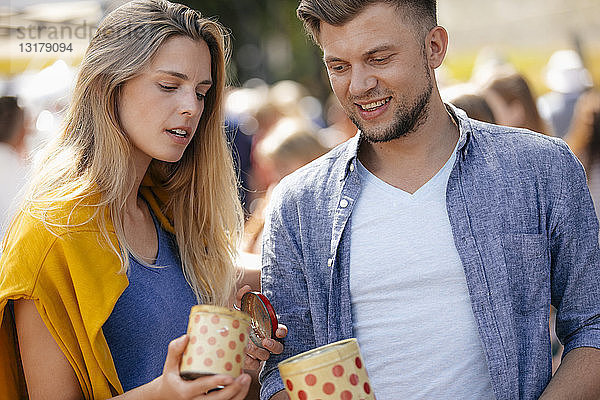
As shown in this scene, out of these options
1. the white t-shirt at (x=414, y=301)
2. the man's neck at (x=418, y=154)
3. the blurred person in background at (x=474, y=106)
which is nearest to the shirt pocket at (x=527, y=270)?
the white t-shirt at (x=414, y=301)

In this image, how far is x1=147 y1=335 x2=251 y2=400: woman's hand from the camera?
1.76m

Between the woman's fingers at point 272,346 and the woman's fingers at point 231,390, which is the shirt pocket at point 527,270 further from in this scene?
the woman's fingers at point 231,390

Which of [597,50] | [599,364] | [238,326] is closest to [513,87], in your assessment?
[599,364]

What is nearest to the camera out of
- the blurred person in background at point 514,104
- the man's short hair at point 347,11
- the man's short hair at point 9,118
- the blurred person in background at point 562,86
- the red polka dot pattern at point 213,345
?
the red polka dot pattern at point 213,345

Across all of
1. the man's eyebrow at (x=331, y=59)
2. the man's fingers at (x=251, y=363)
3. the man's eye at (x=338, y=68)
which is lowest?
the man's fingers at (x=251, y=363)

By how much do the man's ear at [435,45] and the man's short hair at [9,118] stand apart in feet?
12.5

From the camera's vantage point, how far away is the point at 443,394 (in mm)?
2189

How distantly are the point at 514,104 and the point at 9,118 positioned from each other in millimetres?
3550

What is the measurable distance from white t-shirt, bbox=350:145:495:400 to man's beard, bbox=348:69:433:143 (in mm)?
176

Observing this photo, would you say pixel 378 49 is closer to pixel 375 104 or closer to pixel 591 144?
pixel 375 104

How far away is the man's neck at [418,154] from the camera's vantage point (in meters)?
2.42

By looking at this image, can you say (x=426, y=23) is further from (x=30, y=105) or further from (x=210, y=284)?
(x=30, y=105)

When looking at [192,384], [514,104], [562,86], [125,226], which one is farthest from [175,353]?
[562,86]

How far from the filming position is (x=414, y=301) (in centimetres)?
227
